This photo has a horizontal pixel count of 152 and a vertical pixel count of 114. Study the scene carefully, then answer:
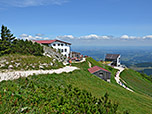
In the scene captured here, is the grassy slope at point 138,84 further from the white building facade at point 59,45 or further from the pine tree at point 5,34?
the pine tree at point 5,34

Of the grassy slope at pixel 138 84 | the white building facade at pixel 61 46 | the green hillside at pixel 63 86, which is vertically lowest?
the grassy slope at pixel 138 84

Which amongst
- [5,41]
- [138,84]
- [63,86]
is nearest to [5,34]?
[5,41]

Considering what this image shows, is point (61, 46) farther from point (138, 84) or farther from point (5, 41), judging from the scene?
point (138, 84)

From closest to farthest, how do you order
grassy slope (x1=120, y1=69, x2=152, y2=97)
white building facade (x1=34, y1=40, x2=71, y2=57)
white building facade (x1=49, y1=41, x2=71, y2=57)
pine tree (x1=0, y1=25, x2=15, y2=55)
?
1. pine tree (x1=0, y1=25, x2=15, y2=55)
2. grassy slope (x1=120, y1=69, x2=152, y2=97)
3. white building facade (x1=34, y1=40, x2=71, y2=57)
4. white building facade (x1=49, y1=41, x2=71, y2=57)

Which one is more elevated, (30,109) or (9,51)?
(9,51)

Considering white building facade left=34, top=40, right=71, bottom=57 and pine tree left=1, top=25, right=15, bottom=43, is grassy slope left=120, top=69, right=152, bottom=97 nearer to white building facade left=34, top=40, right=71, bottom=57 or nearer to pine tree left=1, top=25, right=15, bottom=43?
white building facade left=34, top=40, right=71, bottom=57

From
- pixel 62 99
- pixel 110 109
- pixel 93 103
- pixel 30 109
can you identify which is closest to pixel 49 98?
pixel 62 99

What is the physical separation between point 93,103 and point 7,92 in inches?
386

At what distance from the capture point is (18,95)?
11.8 m

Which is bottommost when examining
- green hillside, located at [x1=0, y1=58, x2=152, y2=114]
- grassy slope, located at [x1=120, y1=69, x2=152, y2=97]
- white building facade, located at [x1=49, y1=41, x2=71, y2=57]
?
grassy slope, located at [x1=120, y1=69, x2=152, y2=97]

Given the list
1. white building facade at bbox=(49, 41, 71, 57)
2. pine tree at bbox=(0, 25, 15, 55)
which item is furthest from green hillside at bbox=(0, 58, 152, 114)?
white building facade at bbox=(49, 41, 71, 57)

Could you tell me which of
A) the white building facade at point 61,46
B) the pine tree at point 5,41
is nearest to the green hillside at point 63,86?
the pine tree at point 5,41

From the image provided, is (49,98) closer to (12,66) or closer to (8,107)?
(8,107)

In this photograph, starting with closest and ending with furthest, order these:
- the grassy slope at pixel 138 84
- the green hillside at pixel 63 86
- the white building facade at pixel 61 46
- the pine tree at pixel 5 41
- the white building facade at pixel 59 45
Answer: the green hillside at pixel 63 86, the pine tree at pixel 5 41, the grassy slope at pixel 138 84, the white building facade at pixel 59 45, the white building facade at pixel 61 46
